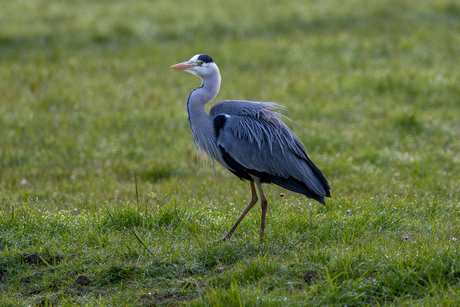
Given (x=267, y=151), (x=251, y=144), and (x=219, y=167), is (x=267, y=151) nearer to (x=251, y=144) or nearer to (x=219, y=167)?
(x=251, y=144)

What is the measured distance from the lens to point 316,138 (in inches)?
323

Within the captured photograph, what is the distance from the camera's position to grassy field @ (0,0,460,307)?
4.29 meters

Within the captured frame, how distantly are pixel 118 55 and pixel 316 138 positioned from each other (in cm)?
585

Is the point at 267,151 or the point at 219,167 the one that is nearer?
the point at 267,151

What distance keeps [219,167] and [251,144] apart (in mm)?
2576

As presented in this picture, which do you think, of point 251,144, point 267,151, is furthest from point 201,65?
point 267,151

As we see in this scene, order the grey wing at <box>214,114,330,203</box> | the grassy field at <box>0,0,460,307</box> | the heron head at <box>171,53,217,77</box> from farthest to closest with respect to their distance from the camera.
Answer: the heron head at <box>171,53,217,77</box> → the grey wing at <box>214,114,330,203</box> → the grassy field at <box>0,0,460,307</box>

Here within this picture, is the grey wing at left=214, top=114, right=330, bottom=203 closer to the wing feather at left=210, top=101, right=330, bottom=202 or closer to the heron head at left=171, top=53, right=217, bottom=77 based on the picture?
the wing feather at left=210, top=101, right=330, bottom=202

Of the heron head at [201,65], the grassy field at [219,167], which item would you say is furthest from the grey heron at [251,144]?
the grassy field at [219,167]

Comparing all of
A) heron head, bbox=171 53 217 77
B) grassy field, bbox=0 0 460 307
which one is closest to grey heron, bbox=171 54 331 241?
heron head, bbox=171 53 217 77

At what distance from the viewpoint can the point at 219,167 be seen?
7824mm

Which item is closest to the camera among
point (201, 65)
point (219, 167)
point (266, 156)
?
point (266, 156)

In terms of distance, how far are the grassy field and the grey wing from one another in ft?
1.27

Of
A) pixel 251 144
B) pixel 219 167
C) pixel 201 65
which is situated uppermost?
pixel 201 65
